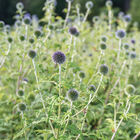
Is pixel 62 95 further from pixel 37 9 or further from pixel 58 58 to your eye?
pixel 37 9

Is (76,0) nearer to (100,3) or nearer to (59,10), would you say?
(59,10)

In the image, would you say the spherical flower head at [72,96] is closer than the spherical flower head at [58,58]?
Yes

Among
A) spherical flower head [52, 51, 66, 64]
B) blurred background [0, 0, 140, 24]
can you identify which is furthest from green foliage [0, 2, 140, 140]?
blurred background [0, 0, 140, 24]

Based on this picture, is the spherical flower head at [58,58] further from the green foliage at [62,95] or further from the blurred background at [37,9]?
the blurred background at [37,9]

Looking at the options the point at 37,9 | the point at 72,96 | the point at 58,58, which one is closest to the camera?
the point at 72,96

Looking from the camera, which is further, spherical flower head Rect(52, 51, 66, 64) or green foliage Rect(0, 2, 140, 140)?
spherical flower head Rect(52, 51, 66, 64)

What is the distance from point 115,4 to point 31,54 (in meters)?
22.9

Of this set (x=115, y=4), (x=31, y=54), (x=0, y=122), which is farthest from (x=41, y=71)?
(x=115, y=4)

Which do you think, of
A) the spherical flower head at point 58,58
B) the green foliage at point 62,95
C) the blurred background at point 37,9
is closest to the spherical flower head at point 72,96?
the green foliage at point 62,95

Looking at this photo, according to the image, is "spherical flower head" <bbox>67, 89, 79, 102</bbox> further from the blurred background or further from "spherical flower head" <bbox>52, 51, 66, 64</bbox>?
the blurred background

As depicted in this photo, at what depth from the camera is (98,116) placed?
273cm

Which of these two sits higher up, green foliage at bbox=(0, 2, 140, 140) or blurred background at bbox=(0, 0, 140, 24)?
blurred background at bbox=(0, 0, 140, 24)

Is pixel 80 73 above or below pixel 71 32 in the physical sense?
below

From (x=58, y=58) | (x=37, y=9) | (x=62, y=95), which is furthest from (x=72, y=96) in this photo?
(x=37, y=9)
